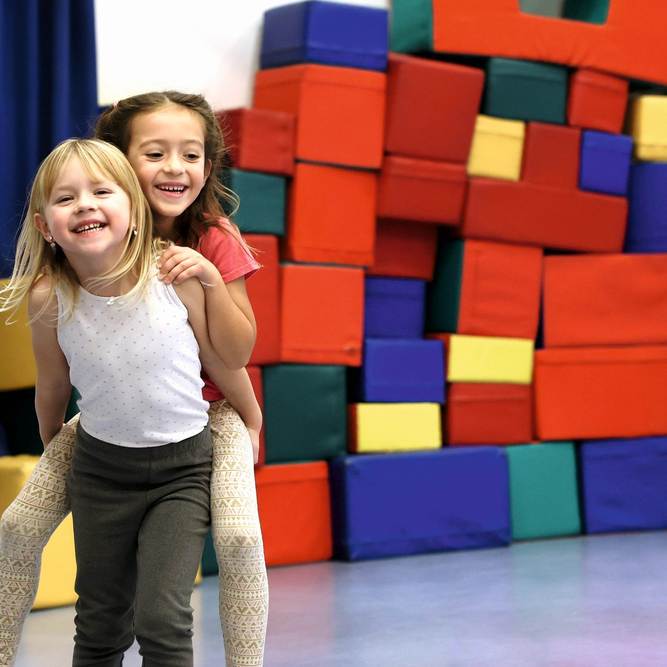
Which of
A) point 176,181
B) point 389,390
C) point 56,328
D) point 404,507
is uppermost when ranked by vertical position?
point 176,181

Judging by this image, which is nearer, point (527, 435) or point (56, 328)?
point (56, 328)

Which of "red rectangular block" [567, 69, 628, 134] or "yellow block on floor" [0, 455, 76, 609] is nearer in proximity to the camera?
"yellow block on floor" [0, 455, 76, 609]

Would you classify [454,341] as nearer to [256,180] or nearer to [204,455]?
[256,180]

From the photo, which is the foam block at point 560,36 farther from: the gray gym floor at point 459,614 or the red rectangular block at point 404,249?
the gray gym floor at point 459,614

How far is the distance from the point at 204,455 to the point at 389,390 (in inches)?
78.7

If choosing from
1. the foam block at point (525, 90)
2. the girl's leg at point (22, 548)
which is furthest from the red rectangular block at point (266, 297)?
the girl's leg at point (22, 548)

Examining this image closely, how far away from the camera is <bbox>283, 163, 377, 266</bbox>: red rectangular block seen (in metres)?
3.66

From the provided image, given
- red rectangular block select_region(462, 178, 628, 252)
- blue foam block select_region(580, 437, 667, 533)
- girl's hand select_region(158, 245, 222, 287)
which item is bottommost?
blue foam block select_region(580, 437, 667, 533)

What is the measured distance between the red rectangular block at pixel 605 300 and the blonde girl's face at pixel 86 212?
2497 mm

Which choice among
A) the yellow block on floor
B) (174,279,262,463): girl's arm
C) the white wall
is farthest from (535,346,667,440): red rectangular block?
(174,279,262,463): girl's arm

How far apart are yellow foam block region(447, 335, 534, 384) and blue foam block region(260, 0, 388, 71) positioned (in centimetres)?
91

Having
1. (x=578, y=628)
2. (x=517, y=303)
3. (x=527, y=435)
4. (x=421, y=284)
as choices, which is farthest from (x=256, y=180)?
(x=578, y=628)

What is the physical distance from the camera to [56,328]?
74.4 inches

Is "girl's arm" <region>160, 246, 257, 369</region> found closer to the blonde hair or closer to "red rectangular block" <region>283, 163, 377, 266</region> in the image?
the blonde hair
